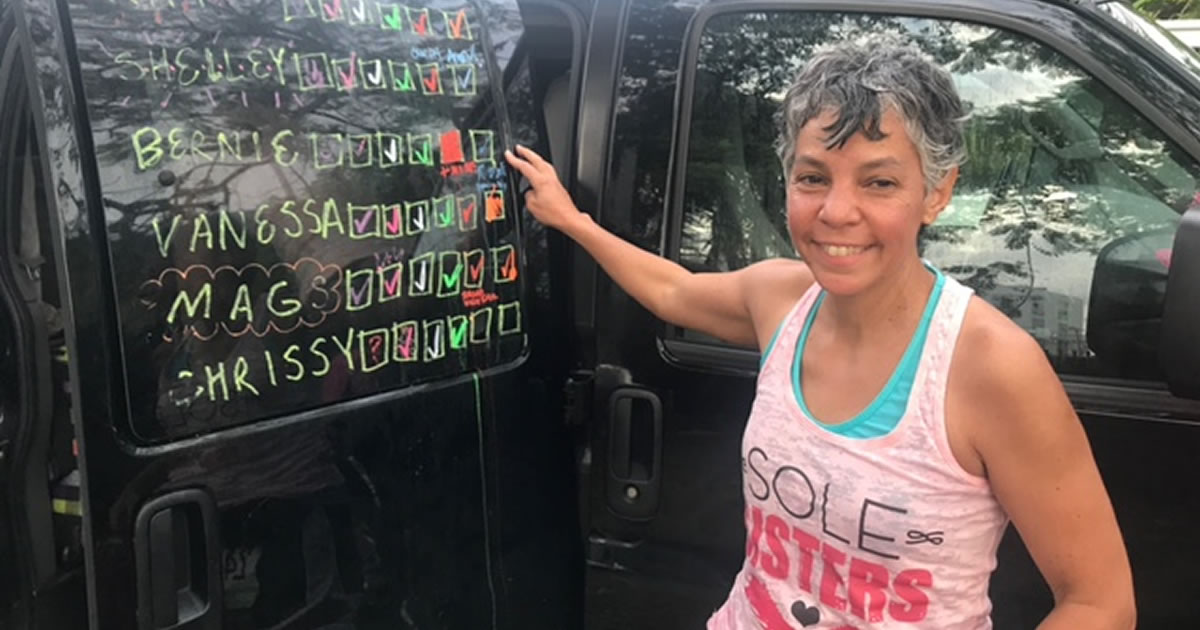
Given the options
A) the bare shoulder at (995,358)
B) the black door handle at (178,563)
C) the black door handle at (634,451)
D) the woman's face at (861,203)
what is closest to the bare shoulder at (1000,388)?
the bare shoulder at (995,358)

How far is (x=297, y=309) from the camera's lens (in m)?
1.61

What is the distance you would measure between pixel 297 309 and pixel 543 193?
1.90 feet

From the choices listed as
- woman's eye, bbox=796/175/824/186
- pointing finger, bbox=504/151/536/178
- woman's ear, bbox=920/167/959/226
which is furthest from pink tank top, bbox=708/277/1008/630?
pointing finger, bbox=504/151/536/178

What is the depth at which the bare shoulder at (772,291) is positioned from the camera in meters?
1.54

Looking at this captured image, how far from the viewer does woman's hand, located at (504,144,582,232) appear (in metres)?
1.96

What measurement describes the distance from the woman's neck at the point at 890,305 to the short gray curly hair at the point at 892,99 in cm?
13

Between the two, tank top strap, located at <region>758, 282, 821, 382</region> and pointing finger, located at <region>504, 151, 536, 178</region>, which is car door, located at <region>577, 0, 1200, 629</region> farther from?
tank top strap, located at <region>758, 282, 821, 382</region>

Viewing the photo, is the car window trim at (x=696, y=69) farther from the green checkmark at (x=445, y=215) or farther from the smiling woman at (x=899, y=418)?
the smiling woman at (x=899, y=418)

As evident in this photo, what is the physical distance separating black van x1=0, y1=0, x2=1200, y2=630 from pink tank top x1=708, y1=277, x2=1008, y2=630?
0.53m

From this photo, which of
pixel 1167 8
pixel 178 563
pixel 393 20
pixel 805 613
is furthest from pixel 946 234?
pixel 1167 8

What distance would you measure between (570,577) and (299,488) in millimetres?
774

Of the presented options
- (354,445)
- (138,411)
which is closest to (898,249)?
(354,445)

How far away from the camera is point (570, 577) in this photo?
86.4 inches

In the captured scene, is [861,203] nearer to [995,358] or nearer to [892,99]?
[892,99]
